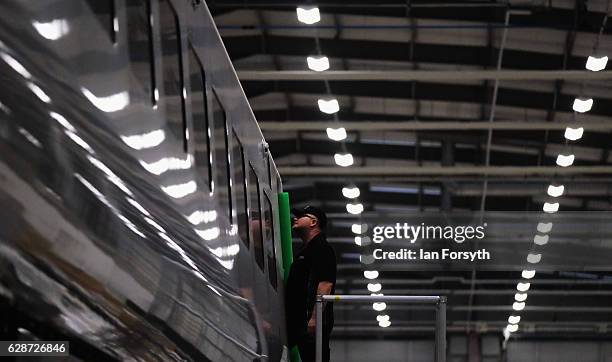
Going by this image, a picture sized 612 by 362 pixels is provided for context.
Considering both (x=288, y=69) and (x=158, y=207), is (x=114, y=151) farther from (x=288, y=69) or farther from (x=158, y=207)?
(x=288, y=69)

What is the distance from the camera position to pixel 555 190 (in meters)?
21.2

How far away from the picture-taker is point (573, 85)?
19391 millimetres

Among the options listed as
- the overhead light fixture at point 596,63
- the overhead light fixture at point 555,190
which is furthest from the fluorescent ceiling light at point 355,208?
the overhead light fixture at point 596,63

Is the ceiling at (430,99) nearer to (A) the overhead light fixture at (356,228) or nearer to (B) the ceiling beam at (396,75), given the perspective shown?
(B) the ceiling beam at (396,75)

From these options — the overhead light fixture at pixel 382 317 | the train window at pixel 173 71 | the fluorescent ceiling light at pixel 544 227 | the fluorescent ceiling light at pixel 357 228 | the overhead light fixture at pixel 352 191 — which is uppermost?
the overhead light fixture at pixel 382 317

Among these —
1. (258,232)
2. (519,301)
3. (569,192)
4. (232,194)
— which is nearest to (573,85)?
(569,192)

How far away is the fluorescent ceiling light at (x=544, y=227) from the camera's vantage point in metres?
16.9

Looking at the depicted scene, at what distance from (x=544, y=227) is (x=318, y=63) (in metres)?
Result: 3.91

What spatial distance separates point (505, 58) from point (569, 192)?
4.41 metres

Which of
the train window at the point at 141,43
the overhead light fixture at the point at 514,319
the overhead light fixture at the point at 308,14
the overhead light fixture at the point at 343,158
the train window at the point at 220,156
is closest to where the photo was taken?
the train window at the point at 141,43

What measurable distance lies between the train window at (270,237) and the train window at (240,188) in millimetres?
1191

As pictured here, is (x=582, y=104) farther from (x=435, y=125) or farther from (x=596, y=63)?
(x=435, y=125)

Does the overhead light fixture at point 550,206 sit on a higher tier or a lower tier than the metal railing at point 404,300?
higher

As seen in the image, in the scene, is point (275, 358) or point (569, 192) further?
point (569, 192)
